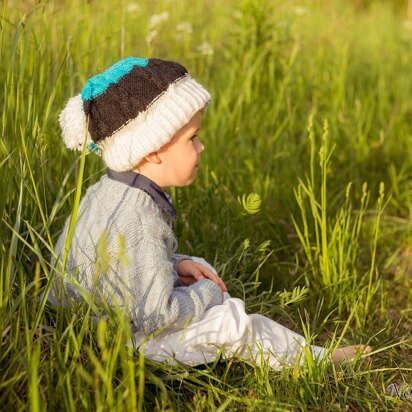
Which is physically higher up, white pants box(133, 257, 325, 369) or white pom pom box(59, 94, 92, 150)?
white pom pom box(59, 94, 92, 150)

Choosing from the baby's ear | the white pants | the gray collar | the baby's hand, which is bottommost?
the white pants

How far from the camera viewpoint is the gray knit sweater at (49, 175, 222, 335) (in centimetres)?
201

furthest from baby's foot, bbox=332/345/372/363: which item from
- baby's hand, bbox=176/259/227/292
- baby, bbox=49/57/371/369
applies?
baby's hand, bbox=176/259/227/292

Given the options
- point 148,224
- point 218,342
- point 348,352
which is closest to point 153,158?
point 148,224

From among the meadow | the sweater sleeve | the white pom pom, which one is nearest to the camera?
the meadow

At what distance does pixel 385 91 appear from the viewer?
15.3ft

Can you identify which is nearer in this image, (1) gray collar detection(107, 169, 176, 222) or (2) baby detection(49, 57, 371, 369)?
(2) baby detection(49, 57, 371, 369)

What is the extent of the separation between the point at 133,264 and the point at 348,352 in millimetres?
774

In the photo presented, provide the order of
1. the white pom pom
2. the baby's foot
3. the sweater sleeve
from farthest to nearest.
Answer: the baby's foot
the white pom pom
the sweater sleeve

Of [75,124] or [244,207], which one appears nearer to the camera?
[75,124]

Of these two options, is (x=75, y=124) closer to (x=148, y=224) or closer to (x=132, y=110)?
(x=132, y=110)

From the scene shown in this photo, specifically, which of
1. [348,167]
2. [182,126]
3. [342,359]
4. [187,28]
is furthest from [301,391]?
[187,28]

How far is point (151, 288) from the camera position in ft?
6.59

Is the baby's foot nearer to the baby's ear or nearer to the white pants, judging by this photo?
the white pants
